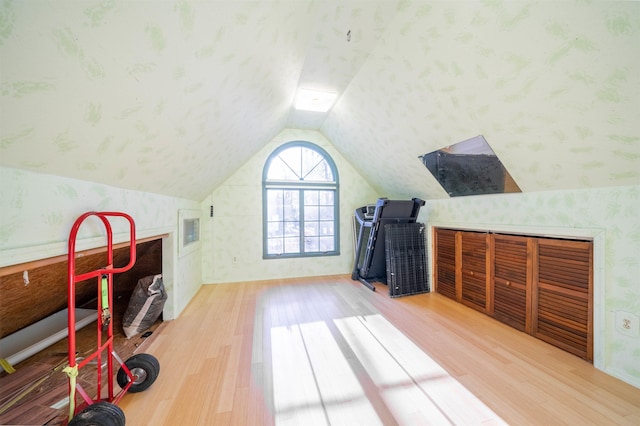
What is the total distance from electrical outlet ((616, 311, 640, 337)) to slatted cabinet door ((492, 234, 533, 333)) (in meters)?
0.65

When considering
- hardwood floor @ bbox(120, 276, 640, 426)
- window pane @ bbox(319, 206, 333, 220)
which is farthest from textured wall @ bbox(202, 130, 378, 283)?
hardwood floor @ bbox(120, 276, 640, 426)

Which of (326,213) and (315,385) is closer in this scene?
(315,385)

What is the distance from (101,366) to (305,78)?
3.23m

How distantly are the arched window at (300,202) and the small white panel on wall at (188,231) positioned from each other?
→ 3.78 ft

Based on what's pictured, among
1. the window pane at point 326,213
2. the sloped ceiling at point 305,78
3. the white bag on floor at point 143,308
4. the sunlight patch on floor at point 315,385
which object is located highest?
the sloped ceiling at point 305,78

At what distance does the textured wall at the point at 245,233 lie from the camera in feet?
14.3

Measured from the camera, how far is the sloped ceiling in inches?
37.6

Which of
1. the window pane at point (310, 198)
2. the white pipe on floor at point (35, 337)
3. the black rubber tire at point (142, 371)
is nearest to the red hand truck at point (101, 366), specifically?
the black rubber tire at point (142, 371)

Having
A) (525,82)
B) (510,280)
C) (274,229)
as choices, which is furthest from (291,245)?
(525,82)

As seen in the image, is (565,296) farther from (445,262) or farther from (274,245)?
(274,245)

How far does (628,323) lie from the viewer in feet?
5.87

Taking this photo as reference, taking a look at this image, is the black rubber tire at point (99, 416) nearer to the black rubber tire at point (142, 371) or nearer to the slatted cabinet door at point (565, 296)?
the black rubber tire at point (142, 371)

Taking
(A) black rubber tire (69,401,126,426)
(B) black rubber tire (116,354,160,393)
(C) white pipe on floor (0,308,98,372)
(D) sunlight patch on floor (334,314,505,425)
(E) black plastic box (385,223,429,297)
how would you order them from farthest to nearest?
(E) black plastic box (385,223,429,297)
(C) white pipe on floor (0,308,98,372)
(B) black rubber tire (116,354,160,393)
(D) sunlight patch on floor (334,314,505,425)
(A) black rubber tire (69,401,126,426)

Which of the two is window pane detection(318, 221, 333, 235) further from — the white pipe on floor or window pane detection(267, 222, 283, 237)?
the white pipe on floor
